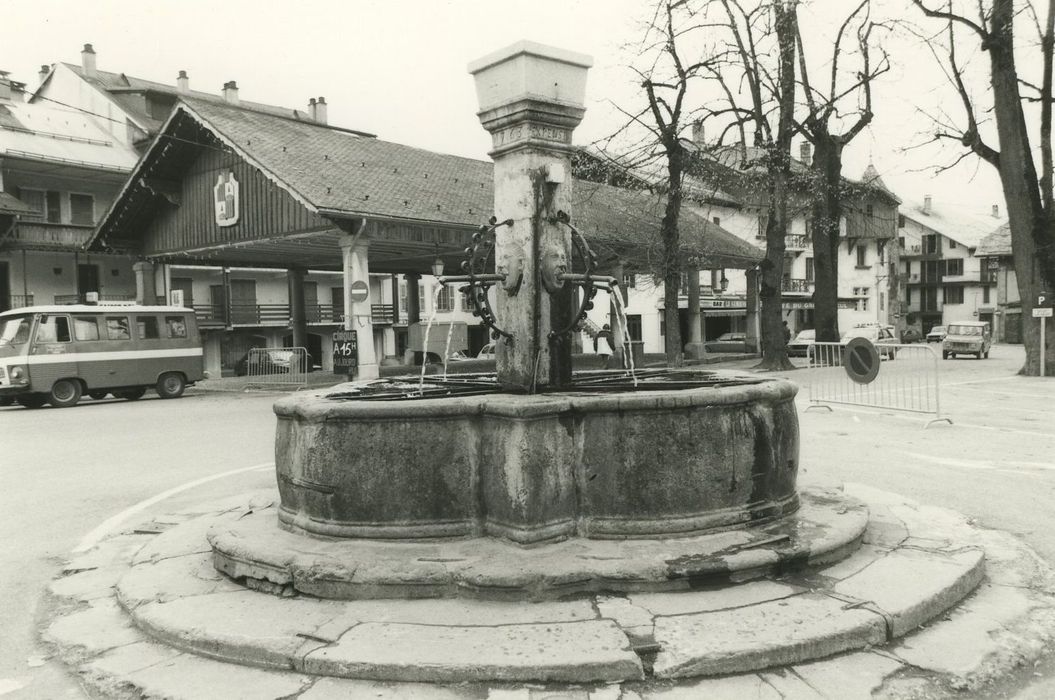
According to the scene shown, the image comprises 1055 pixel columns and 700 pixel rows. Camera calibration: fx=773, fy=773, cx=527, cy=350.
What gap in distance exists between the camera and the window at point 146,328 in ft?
61.6

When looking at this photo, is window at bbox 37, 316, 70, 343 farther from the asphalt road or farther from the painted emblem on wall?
the painted emblem on wall

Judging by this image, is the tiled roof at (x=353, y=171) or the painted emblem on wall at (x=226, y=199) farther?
the painted emblem on wall at (x=226, y=199)

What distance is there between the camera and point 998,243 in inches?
1916

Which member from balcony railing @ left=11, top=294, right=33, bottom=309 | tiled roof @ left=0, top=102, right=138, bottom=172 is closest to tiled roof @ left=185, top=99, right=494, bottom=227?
tiled roof @ left=0, top=102, right=138, bottom=172

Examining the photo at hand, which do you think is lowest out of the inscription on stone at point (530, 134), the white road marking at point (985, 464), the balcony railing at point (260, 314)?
the white road marking at point (985, 464)

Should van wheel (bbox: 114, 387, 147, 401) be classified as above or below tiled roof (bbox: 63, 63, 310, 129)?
below

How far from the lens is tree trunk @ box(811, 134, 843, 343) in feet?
76.6

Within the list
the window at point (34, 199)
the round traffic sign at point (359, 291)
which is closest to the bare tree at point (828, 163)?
the round traffic sign at point (359, 291)

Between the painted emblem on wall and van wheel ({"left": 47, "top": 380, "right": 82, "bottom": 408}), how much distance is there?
6.03 metres

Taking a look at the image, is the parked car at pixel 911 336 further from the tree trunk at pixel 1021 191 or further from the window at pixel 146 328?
the window at pixel 146 328

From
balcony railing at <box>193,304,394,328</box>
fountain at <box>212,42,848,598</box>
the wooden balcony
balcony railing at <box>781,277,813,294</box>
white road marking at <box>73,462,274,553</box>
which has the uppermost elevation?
the wooden balcony

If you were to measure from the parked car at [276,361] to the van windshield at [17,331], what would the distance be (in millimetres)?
7100

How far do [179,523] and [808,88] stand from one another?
74.2 feet

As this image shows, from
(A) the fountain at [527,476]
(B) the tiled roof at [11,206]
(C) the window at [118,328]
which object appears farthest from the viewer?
(B) the tiled roof at [11,206]
